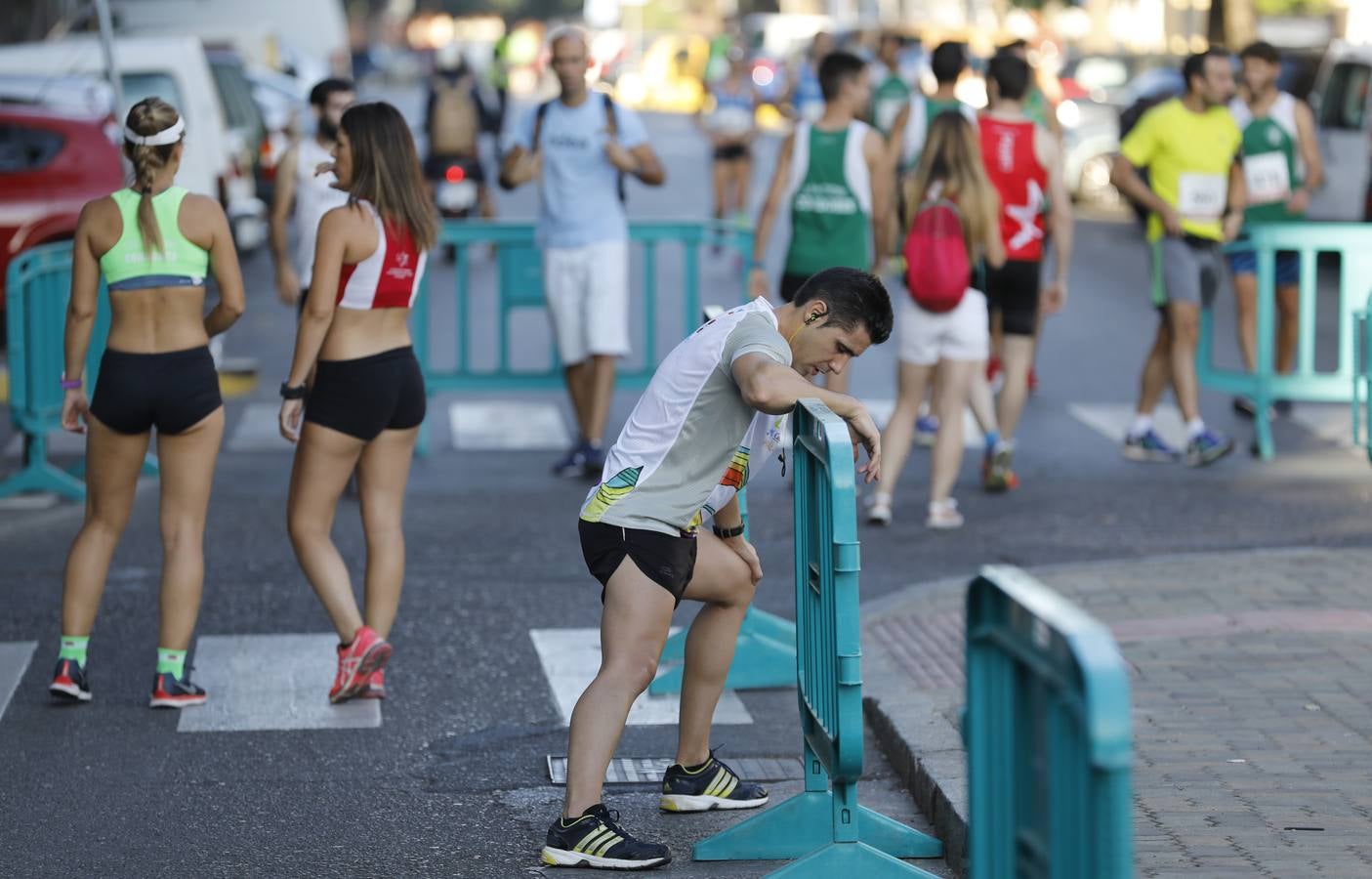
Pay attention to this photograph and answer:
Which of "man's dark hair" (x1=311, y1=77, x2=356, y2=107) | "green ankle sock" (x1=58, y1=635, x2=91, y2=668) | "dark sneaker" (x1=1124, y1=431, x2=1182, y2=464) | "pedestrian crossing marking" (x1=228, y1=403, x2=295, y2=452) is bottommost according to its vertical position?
"dark sneaker" (x1=1124, y1=431, x2=1182, y2=464)

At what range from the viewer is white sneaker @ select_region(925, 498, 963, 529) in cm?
957

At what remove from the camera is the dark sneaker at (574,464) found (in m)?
10.8

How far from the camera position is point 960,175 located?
9.08m

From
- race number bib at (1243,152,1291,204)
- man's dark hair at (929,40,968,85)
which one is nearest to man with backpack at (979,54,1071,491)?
man's dark hair at (929,40,968,85)

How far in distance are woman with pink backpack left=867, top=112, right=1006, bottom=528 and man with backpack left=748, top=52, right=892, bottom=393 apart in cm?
32

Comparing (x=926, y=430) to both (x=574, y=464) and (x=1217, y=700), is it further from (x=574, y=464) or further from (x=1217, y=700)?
(x=1217, y=700)

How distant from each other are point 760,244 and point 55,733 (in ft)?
14.9

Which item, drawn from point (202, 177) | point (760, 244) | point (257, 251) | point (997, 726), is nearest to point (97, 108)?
point (202, 177)

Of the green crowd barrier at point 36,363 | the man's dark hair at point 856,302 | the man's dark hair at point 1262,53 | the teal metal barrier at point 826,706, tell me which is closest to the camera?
the teal metal barrier at point 826,706

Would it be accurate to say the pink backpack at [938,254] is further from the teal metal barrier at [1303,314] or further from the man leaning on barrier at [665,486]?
the man leaning on barrier at [665,486]

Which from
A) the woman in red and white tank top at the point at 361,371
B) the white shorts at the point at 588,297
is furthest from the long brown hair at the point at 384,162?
the white shorts at the point at 588,297

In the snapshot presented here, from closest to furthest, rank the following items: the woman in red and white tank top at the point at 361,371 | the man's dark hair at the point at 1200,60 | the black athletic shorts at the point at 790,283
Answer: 1. the woman in red and white tank top at the point at 361,371
2. the black athletic shorts at the point at 790,283
3. the man's dark hair at the point at 1200,60

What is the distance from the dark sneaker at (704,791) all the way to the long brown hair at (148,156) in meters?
2.33

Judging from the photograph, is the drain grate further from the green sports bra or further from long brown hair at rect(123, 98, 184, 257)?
long brown hair at rect(123, 98, 184, 257)
